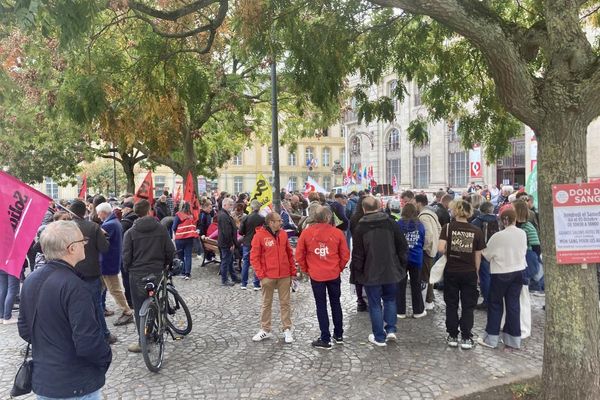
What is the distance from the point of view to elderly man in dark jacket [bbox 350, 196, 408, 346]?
19.9 feet

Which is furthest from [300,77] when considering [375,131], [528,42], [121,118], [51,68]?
[375,131]

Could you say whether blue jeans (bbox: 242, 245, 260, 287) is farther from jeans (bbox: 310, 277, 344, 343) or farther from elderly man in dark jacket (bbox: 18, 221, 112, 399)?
elderly man in dark jacket (bbox: 18, 221, 112, 399)

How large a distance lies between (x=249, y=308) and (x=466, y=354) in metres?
3.69

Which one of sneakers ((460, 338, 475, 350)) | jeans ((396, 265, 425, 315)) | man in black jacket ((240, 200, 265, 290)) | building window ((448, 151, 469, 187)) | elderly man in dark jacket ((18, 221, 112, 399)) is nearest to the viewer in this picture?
elderly man in dark jacket ((18, 221, 112, 399))

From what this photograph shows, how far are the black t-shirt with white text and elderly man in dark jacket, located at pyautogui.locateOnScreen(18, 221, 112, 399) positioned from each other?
166 inches

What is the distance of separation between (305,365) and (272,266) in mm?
1361

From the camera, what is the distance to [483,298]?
7.93 m

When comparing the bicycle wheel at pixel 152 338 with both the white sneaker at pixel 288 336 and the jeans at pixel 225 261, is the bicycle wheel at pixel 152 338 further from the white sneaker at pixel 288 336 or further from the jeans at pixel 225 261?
the jeans at pixel 225 261

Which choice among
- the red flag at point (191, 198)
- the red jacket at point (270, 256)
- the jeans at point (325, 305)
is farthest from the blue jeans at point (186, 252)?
the jeans at point (325, 305)

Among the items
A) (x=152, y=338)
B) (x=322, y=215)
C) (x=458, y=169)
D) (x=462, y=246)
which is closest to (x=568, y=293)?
(x=462, y=246)

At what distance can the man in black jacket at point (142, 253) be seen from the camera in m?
5.92

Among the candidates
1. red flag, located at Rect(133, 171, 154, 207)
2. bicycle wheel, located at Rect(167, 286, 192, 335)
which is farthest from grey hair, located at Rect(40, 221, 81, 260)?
red flag, located at Rect(133, 171, 154, 207)

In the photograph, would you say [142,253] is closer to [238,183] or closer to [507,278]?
[507,278]

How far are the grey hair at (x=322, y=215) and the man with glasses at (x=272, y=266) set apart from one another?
0.57m
